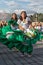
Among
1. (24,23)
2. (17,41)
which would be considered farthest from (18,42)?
(24,23)

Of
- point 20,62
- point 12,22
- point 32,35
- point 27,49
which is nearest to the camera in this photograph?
point 20,62

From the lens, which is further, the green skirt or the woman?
the woman

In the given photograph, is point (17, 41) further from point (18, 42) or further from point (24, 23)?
point (24, 23)

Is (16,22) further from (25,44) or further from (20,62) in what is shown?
(20,62)

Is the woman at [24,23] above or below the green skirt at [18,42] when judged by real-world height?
above

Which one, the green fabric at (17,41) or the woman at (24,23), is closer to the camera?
the green fabric at (17,41)

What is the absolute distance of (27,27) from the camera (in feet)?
29.2

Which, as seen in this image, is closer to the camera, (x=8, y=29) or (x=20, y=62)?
(x=20, y=62)

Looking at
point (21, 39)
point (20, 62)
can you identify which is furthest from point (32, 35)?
point (20, 62)

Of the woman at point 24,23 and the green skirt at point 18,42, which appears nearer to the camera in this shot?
the green skirt at point 18,42

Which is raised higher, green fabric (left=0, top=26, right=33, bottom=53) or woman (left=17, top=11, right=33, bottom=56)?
woman (left=17, top=11, right=33, bottom=56)

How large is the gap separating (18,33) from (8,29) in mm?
403

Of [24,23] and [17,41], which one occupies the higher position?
[24,23]

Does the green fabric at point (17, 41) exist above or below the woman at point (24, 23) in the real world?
below
